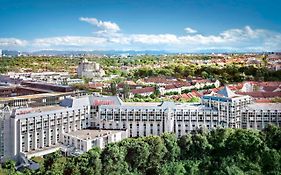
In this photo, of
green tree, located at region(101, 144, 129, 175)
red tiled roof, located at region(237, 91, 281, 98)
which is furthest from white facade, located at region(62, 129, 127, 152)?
red tiled roof, located at region(237, 91, 281, 98)

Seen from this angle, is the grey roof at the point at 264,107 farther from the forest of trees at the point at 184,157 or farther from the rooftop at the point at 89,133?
the rooftop at the point at 89,133

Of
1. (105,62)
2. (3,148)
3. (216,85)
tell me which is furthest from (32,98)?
(105,62)

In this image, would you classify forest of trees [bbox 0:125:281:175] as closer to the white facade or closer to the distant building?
the white facade

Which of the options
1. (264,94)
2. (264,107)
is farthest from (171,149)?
(264,94)

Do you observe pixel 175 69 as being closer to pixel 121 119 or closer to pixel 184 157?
pixel 121 119

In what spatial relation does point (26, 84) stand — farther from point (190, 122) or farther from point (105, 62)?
point (105, 62)

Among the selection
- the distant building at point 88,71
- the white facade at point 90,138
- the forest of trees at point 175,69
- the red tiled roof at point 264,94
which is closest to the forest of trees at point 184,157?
the white facade at point 90,138
